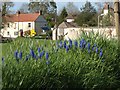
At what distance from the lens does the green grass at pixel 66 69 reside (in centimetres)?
405

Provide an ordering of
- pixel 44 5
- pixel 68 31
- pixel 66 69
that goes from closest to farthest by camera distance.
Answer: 1. pixel 66 69
2. pixel 68 31
3. pixel 44 5

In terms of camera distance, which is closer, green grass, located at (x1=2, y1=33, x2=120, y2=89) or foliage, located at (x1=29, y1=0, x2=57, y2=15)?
green grass, located at (x1=2, y1=33, x2=120, y2=89)

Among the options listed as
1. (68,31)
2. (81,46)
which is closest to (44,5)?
(68,31)

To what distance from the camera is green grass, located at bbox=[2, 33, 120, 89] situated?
4048mm

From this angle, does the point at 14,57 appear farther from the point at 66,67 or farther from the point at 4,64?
the point at 66,67

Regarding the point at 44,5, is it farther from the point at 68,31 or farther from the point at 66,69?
the point at 66,69

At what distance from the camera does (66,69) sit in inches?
182

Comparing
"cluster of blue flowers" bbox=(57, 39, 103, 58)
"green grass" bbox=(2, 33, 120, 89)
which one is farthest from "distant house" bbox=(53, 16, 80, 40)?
"green grass" bbox=(2, 33, 120, 89)

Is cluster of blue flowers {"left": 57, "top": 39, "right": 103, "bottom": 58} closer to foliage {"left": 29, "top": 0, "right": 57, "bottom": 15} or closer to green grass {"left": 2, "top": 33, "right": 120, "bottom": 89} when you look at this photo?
green grass {"left": 2, "top": 33, "right": 120, "bottom": 89}

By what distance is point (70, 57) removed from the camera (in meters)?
4.95

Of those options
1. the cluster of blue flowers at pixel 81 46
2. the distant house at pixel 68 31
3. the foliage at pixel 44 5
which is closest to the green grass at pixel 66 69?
the cluster of blue flowers at pixel 81 46

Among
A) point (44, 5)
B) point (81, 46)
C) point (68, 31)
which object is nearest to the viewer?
point (81, 46)

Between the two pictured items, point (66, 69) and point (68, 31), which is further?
point (68, 31)

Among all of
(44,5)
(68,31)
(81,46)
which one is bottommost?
(81,46)
